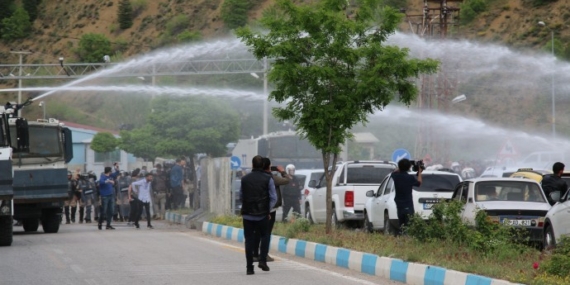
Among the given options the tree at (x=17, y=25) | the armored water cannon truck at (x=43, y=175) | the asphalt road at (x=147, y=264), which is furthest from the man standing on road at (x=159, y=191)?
the tree at (x=17, y=25)

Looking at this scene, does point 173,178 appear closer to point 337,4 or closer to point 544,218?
point 337,4

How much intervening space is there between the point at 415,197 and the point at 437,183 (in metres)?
0.85

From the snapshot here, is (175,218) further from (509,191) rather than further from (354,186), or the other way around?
(509,191)

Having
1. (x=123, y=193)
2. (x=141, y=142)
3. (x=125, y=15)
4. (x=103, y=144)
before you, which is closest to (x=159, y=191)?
(x=123, y=193)

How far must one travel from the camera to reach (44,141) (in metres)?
31.1

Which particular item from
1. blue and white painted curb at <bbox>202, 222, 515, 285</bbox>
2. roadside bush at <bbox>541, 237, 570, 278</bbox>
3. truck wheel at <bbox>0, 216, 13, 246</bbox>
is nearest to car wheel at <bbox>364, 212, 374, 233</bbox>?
blue and white painted curb at <bbox>202, 222, 515, 285</bbox>

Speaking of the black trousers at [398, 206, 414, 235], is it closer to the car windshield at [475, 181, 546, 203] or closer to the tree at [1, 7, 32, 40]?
the car windshield at [475, 181, 546, 203]

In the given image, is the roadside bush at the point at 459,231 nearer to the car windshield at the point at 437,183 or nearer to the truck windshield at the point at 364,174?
the car windshield at the point at 437,183

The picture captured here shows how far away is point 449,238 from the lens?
17719mm

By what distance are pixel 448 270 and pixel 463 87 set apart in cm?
7176

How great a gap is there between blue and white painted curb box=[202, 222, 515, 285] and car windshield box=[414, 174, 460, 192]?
128 inches

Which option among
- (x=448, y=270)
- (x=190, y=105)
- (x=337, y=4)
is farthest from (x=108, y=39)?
(x=448, y=270)

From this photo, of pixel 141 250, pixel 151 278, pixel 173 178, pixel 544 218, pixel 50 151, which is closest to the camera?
pixel 151 278

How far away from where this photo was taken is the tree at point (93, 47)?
398ft
